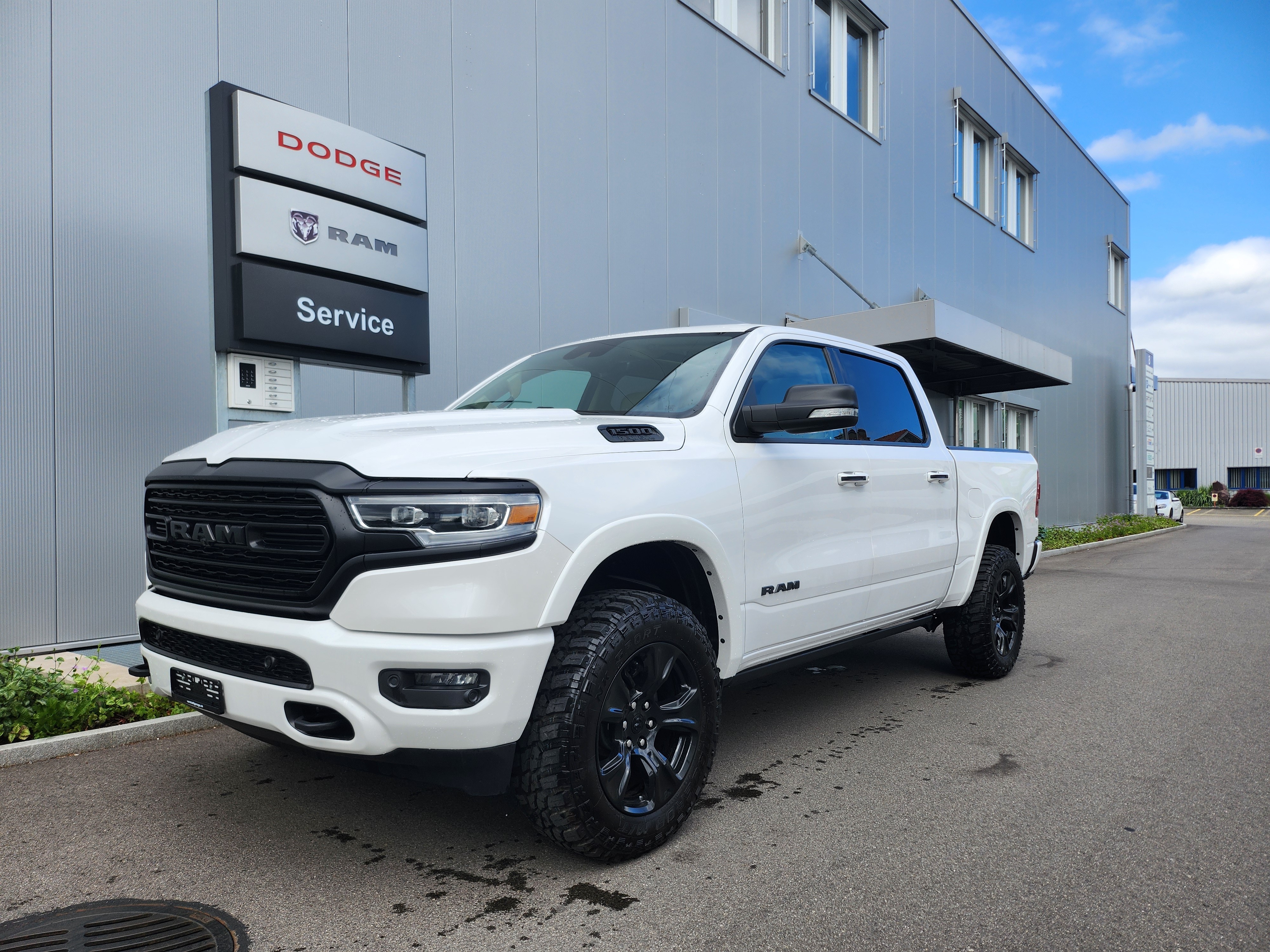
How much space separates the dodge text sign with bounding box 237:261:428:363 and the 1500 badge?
3.89 metres

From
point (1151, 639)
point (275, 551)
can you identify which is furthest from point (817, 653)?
point (1151, 639)

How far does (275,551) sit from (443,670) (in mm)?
659

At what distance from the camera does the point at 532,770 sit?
267 cm

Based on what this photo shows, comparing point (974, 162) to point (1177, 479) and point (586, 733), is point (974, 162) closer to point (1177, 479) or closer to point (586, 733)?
point (586, 733)

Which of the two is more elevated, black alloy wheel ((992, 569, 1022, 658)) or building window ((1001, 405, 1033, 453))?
building window ((1001, 405, 1033, 453))

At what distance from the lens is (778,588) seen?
3.63 m

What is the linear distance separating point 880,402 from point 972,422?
55.6 feet

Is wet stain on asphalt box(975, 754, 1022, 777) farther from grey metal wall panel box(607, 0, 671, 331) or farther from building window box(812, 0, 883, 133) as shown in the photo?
building window box(812, 0, 883, 133)

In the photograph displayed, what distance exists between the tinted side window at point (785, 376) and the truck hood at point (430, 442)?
65 cm

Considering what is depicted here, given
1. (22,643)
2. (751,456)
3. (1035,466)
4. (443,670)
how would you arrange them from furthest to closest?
(1035,466) → (22,643) → (751,456) → (443,670)

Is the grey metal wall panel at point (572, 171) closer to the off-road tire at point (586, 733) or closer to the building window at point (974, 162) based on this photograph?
the off-road tire at point (586, 733)

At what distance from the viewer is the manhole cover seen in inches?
95.6

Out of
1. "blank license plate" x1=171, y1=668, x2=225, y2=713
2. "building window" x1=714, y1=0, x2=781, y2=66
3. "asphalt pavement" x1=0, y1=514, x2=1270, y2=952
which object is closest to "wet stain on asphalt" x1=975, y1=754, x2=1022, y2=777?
"asphalt pavement" x1=0, y1=514, x2=1270, y2=952

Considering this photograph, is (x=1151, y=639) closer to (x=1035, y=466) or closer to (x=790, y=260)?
(x=1035, y=466)
